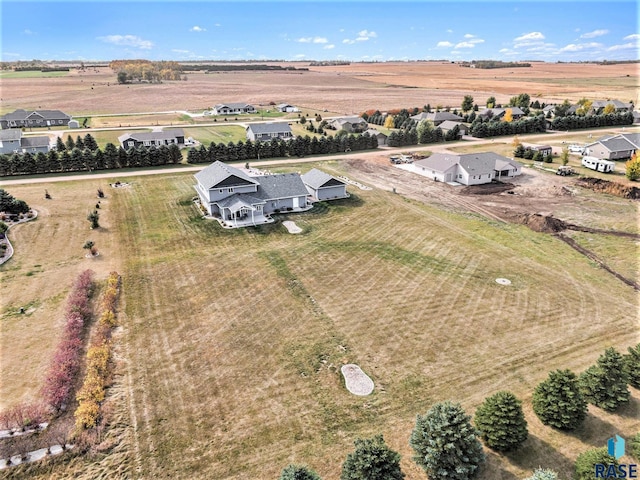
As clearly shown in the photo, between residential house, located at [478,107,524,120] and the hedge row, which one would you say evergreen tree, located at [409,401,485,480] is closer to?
the hedge row

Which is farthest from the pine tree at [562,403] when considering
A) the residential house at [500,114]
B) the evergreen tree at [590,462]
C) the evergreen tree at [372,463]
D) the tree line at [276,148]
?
the residential house at [500,114]

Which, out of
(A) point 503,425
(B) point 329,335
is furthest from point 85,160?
(A) point 503,425

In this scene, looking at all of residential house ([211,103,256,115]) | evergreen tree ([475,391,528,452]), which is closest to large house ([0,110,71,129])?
residential house ([211,103,256,115])

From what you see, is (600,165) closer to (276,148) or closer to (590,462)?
(276,148)

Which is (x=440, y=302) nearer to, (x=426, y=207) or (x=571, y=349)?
(x=571, y=349)

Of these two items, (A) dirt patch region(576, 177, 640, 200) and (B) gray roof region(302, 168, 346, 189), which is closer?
(B) gray roof region(302, 168, 346, 189)

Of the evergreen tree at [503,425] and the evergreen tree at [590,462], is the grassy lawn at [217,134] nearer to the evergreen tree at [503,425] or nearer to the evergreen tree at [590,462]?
the evergreen tree at [503,425]
